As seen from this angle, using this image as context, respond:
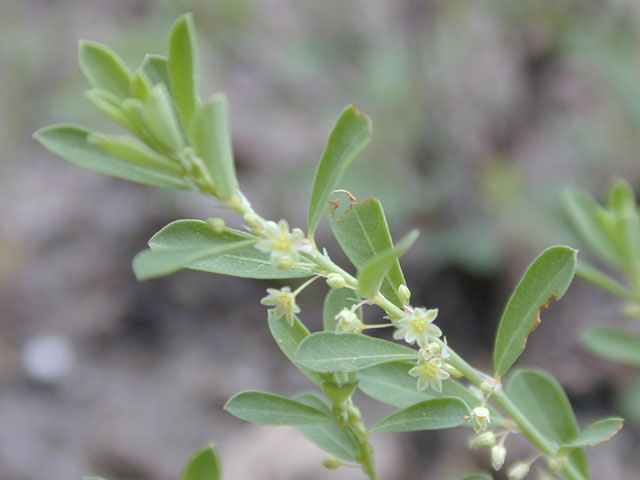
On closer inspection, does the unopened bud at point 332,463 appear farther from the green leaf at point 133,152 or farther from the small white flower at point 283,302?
the green leaf at point 133,152

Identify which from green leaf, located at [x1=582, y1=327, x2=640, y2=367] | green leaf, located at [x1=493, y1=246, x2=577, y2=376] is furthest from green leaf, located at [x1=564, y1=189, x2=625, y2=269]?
green leaf, located at [x1=493, y1=246, x2=577, y2=376]

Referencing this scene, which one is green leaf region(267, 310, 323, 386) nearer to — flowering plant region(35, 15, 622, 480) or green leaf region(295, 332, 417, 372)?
flowering plant region(35, 15, 622, 480)

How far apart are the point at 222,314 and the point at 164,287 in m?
0.46

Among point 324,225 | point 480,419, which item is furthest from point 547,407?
point 324,225

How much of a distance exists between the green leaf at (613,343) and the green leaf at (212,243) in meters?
0.89

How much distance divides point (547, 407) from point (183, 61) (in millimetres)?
953

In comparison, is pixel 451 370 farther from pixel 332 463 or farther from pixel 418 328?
pixel 332 463

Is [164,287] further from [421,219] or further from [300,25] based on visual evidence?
[300,25]

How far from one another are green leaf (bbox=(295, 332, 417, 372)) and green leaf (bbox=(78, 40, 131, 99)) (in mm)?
504

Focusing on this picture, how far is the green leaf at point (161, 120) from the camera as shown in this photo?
2.79 ft

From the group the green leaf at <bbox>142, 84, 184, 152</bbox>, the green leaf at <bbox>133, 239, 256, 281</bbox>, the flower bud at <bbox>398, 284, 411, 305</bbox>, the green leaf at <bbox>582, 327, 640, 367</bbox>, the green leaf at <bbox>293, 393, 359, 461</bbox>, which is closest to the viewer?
the green leaf at <bbox>133, 239, 256, 281</bbox>

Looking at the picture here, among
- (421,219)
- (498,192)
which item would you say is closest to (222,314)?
(421,219)

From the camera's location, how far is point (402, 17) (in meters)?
4.52

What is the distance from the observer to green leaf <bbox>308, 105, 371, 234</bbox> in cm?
100
